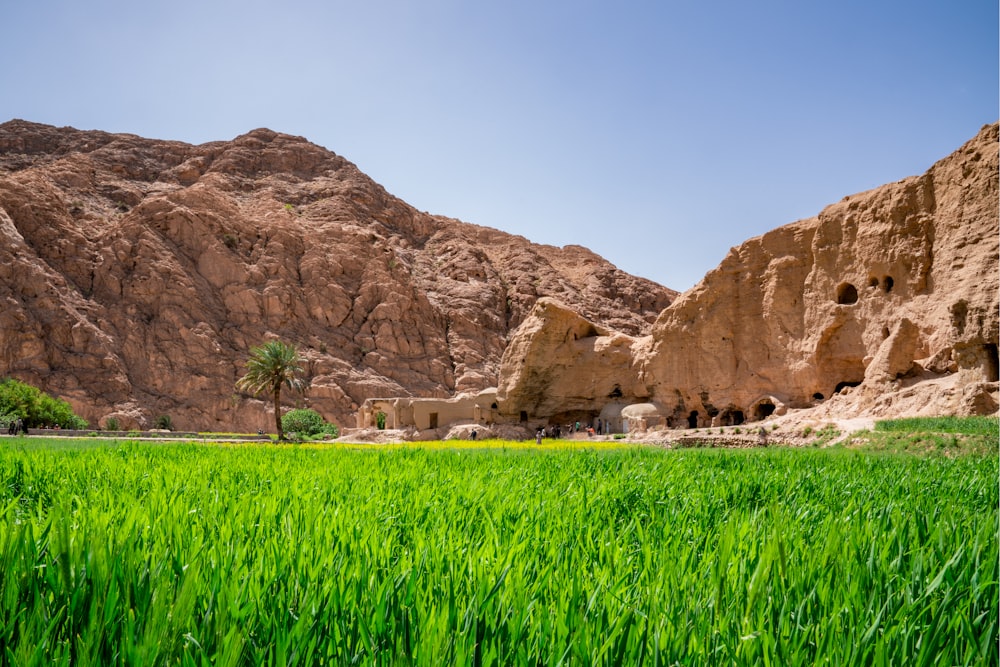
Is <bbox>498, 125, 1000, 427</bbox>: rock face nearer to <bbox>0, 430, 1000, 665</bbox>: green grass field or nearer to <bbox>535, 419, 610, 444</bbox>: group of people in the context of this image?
<bbox>535, 419, 610, 444</bbox>: group of people

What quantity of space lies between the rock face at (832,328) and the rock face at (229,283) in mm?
25022

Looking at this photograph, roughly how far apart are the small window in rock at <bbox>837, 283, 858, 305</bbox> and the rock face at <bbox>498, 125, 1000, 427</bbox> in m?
0.08

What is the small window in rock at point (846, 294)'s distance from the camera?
111 feet

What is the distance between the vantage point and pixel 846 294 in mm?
34125

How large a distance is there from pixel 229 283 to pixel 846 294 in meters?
59.0

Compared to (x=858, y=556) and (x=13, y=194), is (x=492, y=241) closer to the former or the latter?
(x=13, y=194)

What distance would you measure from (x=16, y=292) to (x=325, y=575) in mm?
68697

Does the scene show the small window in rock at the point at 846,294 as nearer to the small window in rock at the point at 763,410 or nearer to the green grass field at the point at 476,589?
the small window in rock at the point at 763,410

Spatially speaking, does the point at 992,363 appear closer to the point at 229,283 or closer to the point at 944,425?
the point at 944,425

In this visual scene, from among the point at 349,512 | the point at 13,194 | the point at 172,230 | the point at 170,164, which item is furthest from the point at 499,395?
the point at 170,164

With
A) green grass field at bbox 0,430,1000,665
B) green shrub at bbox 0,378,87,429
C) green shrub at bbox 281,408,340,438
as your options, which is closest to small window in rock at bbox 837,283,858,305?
green grass field at bbox 0,430,1000,665

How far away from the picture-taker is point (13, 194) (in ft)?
200

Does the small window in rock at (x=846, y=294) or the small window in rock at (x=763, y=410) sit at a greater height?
the small window in rock at (x=846, y=294)

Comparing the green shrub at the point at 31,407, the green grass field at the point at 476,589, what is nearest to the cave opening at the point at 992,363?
the green grass field at the point at 476,589
